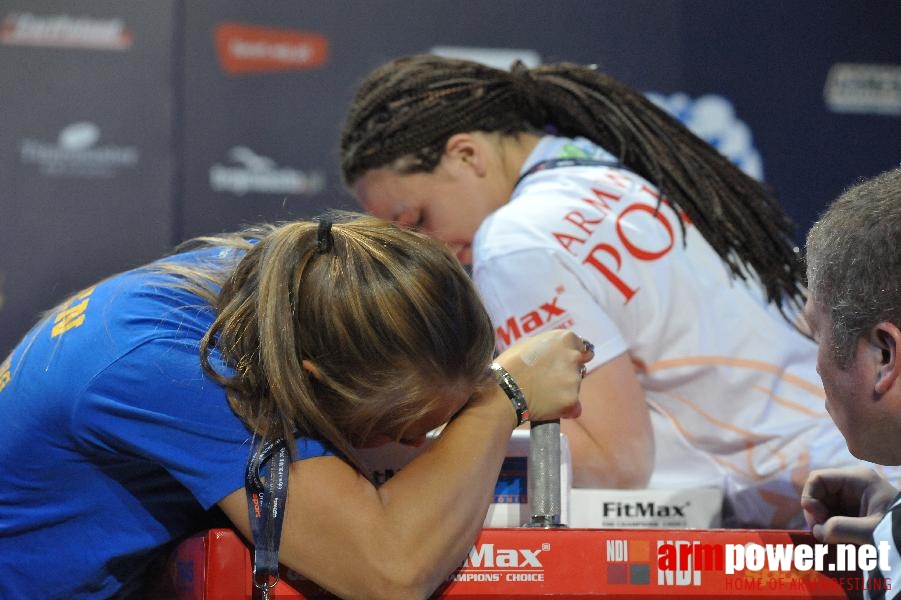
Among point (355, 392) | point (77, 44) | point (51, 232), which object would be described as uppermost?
point (77, 44)

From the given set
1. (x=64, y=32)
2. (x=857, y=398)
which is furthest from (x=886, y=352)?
(x=64, y=32)

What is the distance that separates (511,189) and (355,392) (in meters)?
1.02

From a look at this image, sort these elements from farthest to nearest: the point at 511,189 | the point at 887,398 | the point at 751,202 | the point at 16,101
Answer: the point at 16,101
the point at 511,189
the point at 751,202
the point at 887,398

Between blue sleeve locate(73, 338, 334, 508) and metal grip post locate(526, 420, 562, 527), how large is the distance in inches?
11.7

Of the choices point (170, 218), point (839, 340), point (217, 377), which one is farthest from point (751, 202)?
point (170, 218)

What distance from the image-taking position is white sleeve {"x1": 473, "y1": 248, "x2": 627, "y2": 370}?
1.65 meters

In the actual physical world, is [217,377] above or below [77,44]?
below

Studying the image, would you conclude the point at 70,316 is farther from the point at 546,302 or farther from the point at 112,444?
the point at 546,302

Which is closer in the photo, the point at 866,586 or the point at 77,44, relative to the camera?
the point at 866,586

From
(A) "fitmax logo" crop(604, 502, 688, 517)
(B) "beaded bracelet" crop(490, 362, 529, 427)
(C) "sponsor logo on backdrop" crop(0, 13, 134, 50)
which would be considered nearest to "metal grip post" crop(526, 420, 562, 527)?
(B) "beaded bracelet" crop(490, 362, 529, 427)

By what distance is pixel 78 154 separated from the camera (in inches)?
135

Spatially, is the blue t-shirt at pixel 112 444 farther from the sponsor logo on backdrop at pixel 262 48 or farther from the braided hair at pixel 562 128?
the sponsor logo on backdrop at pixel 262 48

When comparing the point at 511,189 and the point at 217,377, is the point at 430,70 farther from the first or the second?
the point at 217,377

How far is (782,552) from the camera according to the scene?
121cm
